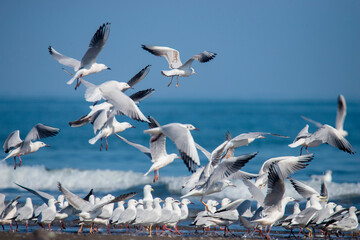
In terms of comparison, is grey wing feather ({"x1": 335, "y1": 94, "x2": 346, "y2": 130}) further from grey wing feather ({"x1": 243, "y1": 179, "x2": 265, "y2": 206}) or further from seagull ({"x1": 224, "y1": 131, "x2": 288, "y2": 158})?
grey wing feather ({"x1": 243, "y1": 179, "x2": 265, "y2": 206})

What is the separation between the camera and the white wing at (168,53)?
11891mm

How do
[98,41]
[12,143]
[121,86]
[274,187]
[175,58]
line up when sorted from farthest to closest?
[175,58] < [12,143] < [121,86] < [98,41] < [274,187]

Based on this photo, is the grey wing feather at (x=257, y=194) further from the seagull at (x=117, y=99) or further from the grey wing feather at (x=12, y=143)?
the grey wing feather at (x=12, y=143)

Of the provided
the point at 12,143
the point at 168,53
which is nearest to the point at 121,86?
the point at 168,53

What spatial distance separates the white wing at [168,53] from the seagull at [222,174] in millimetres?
3217

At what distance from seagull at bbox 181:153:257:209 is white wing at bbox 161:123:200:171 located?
0.82 metres

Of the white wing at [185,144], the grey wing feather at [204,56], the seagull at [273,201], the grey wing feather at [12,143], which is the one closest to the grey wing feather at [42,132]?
the grey wing feather at [12,143]

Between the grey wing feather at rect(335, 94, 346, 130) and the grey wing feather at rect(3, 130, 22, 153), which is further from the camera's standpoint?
the grey wing feather at rect(3, 130, 22, 153)

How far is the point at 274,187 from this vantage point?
28.9ft

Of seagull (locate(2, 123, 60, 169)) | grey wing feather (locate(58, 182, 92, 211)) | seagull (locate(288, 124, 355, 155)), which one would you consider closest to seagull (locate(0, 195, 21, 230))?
grey wing feather (locate(58, 182, 92, 211))

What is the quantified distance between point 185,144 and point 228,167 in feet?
3.14

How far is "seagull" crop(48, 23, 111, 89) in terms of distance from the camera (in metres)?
10.3

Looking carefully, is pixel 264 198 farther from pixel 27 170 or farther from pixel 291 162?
pixel 27 170

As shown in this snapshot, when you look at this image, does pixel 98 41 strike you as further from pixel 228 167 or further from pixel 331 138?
pixel 331 138
